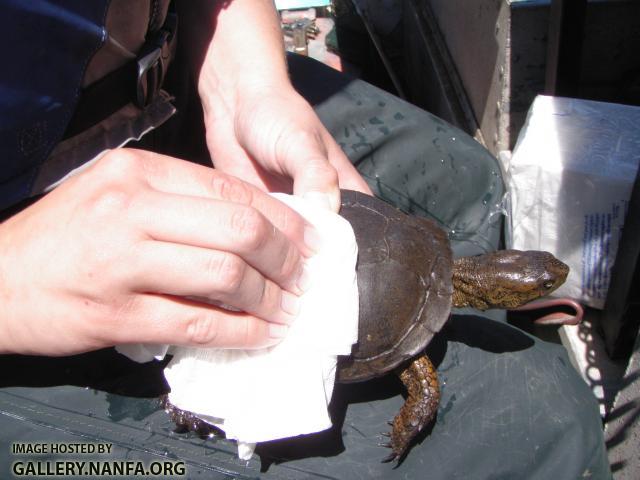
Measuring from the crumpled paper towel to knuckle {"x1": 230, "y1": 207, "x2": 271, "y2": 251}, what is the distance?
188 millimetres

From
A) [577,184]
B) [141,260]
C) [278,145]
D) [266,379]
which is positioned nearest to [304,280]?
[266,379]

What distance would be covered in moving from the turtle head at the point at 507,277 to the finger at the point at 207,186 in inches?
24.5

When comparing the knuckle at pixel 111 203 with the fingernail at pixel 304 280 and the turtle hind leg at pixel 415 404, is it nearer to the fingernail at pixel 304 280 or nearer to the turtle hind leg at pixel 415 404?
the fingernail at pixel 304 280

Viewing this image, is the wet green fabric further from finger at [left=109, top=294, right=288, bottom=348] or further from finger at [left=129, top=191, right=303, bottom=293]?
finger at [left=129, top=191, right=303, bottom=293]

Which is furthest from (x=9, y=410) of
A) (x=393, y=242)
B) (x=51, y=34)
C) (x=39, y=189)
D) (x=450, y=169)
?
(x=450, y=169)

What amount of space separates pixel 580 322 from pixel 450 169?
738 mm

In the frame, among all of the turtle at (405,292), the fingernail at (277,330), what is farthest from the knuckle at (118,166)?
the turtle at (405,292)

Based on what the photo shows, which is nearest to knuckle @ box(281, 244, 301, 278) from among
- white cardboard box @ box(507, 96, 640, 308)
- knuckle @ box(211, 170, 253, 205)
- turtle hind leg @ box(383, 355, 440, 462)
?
knuckle @ box(211, 170, 253, 205)

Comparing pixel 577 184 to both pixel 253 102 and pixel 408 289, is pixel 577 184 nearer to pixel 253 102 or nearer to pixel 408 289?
pixel 408 289

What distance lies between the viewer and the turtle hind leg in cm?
111

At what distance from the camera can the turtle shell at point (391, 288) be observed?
47.6 inches

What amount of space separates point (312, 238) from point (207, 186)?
23 centimetres

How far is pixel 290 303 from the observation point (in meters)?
0.97

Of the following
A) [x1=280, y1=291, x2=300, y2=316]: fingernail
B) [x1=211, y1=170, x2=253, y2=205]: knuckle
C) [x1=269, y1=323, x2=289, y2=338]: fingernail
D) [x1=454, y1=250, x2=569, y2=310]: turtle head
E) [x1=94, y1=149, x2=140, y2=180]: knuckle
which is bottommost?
[x1=454, y1=250, x2=569, y2=310]: turtle head
